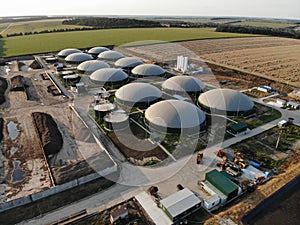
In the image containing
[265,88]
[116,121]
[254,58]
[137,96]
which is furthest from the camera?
[254,58]

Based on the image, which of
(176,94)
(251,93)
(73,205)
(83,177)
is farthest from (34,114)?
(251,93)

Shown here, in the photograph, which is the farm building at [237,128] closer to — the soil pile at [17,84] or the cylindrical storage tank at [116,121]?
the cylindrical storage tank at [116,121]

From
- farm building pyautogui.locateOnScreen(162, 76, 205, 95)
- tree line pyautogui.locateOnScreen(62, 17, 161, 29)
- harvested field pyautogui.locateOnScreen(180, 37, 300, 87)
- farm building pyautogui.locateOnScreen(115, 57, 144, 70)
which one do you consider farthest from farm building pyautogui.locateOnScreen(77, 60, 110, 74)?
tree line pyautogui.locateOnScreen(62, 17, 161, 29)

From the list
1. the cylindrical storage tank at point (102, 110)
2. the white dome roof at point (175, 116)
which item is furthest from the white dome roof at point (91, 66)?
the white dome roof at point (175, 116)

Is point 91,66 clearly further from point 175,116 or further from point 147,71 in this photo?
point 175,116

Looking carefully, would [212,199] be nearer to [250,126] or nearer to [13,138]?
[250,126]

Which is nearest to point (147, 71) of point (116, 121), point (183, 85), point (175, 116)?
point (183, 85)
